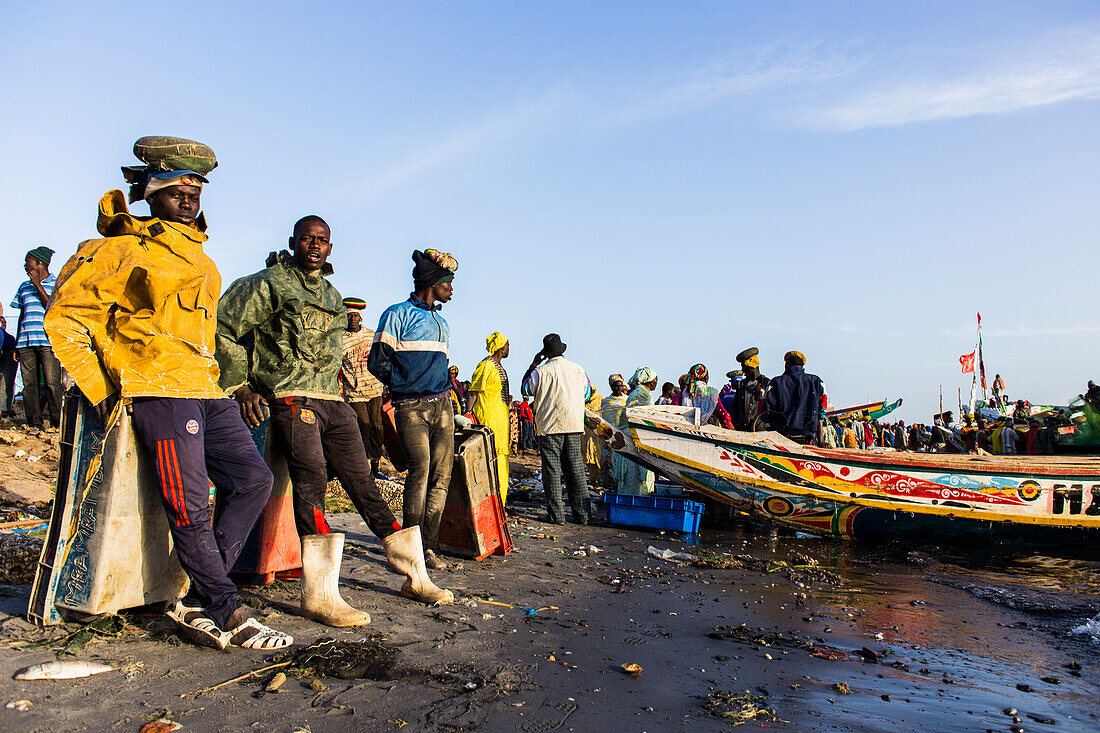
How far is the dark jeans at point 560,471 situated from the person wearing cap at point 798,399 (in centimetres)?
265

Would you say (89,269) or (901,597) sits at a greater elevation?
(89,269)

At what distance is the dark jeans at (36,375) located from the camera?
29.0 ft

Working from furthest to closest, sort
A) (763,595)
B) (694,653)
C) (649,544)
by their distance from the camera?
(649,544) < (763,595) < (694,653)

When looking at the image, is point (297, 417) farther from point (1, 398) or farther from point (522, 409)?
point (522, 409)

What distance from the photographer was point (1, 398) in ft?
30.9

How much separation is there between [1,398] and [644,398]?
8.38 metres

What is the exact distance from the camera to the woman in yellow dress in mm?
7719

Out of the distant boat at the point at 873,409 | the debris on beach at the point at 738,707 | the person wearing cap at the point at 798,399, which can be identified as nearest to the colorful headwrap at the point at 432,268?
the debris on beach at the point at 738,707

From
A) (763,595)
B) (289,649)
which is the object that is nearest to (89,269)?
(289,649)

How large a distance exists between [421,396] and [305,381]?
4.00 feet

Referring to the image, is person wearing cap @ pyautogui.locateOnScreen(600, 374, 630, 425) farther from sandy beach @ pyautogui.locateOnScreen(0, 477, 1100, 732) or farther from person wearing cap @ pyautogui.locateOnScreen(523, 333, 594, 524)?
sandy beach @ pyautogui.locateOnScreen(0, 477, 1100, 732)

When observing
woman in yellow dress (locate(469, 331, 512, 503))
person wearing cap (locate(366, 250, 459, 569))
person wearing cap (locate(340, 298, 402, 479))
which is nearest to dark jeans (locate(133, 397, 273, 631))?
person wearing cap (locate(366, 250, 459, 569))

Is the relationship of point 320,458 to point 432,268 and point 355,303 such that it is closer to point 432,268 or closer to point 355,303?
point 432,268

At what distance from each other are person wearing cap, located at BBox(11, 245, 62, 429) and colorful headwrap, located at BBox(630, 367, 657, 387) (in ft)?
23.8
